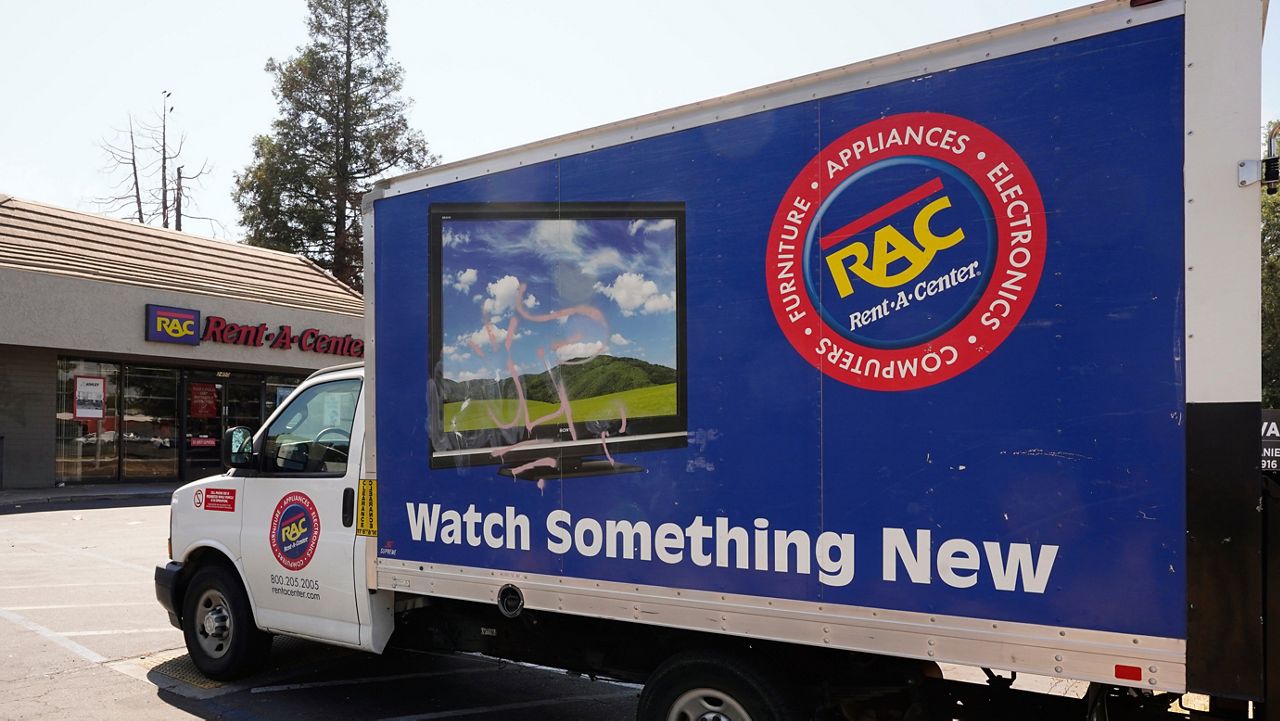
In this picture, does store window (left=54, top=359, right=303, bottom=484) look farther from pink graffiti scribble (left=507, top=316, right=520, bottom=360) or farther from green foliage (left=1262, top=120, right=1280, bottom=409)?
green foliage (left=1262, top=120, right=1280, bottom=409)

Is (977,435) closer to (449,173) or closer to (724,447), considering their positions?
(724,447)

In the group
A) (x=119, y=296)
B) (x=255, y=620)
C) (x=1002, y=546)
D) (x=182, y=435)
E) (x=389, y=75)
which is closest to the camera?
(x=1002, y=546)

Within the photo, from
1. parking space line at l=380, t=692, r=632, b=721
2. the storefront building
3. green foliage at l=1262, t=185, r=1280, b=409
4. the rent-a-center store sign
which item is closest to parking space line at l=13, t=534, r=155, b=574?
parking space line at l=380, t=692, r=632, b=721

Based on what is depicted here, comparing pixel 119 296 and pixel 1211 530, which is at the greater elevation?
pixel 119 296

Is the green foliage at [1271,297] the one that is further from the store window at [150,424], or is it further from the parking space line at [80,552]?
the store window at [150,424]

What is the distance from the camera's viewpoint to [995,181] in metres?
3.43

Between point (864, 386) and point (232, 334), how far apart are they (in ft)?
71.5

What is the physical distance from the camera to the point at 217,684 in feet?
20.7

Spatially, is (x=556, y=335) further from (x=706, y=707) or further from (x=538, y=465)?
(x=706, y=707)

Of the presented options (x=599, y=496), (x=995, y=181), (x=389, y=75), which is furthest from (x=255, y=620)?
(x=389, y=75)

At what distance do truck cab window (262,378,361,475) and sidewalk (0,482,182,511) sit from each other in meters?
14.4

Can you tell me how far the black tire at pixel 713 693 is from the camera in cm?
384

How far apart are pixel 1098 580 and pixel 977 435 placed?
0.61m

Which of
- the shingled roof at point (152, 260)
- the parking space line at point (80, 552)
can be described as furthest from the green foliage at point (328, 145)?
the parking space line at point (80, 552)
